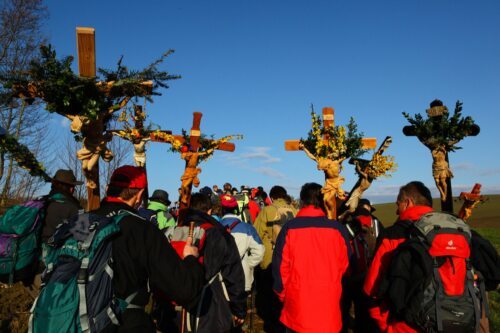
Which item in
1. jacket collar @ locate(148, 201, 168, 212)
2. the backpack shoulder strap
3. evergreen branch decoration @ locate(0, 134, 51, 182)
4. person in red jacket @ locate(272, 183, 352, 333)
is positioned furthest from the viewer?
jacket collar @ locate(148, 201, 168, 212)

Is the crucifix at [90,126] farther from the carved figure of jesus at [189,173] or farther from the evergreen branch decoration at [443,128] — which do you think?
the evergreen branch decoration at [443,128]

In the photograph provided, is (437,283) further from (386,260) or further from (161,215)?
(161,215)

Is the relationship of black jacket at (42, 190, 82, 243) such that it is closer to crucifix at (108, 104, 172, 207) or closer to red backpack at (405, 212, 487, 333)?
crucifix at (108, 104, 172, 207)

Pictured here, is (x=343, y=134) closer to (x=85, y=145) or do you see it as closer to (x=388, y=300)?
(x=388, y=300)

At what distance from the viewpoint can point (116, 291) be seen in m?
2.47

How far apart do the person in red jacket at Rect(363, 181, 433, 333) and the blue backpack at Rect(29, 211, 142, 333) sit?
7.74 ft

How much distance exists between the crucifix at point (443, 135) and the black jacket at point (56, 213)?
491 cm

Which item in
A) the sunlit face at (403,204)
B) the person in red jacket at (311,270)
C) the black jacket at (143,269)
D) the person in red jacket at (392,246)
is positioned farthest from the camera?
the person in red jacket at (311,270)

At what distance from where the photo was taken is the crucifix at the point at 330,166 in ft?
21.2

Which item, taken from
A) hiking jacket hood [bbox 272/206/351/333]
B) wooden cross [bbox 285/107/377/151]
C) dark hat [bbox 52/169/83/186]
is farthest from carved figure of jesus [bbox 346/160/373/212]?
dark hat [bbox 52/169/83/186]

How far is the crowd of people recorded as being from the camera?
2496 millimetres

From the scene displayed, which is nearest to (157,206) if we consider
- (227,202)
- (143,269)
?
(227,202)

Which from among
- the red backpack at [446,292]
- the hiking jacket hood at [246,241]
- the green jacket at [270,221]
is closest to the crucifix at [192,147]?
the hiking jacket hood at [246,241]

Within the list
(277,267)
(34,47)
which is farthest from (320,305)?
(34,47)
